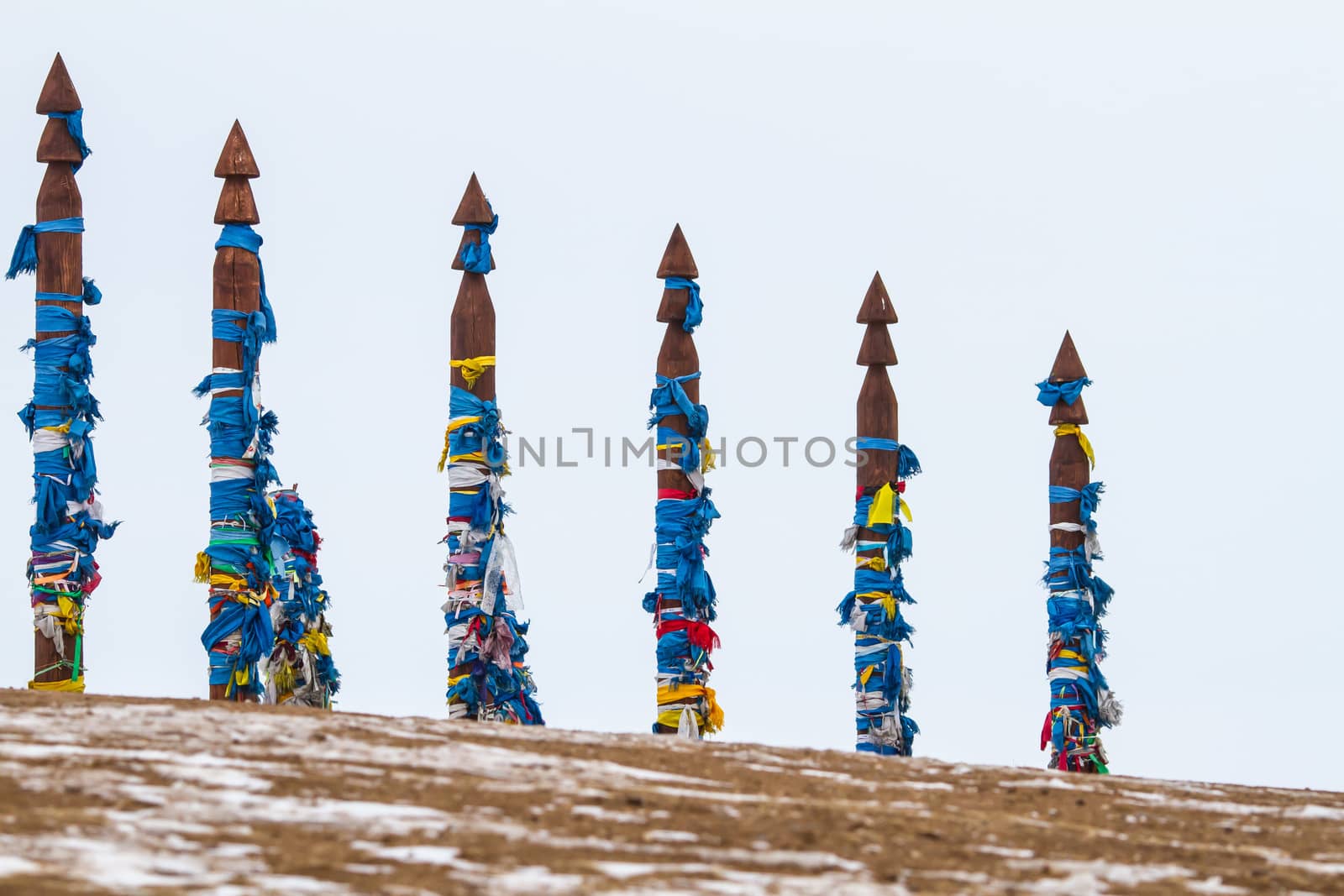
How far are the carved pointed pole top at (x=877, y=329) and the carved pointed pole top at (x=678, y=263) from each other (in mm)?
1689

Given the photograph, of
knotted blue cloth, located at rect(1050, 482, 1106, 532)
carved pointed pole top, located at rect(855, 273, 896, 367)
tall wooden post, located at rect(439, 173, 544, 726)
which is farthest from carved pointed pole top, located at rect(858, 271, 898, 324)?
tall wooden post, located at rect(439, 173, 544, 726)

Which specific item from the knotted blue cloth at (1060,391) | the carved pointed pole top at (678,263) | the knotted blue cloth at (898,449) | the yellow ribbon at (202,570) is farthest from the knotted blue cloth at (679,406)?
the yellow ribbon at (202,570)

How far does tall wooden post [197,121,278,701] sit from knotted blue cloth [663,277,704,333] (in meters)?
3.41

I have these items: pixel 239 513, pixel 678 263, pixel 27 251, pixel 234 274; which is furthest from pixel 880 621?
pixel 27 251

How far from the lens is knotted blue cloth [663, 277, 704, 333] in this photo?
1518 cm

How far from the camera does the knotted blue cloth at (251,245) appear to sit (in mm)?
14367

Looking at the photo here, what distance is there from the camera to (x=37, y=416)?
14.7 meters

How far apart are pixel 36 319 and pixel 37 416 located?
81cm

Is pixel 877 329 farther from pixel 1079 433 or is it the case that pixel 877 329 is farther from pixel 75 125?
pixel 75 125

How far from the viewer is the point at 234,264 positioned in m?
14.4

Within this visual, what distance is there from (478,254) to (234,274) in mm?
1967

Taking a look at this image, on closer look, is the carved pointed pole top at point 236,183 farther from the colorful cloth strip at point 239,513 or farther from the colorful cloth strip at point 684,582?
the colorful cloth strip at point 684,582

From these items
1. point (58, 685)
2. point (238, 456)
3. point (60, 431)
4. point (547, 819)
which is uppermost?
point (60, 431)

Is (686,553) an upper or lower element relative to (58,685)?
upper
